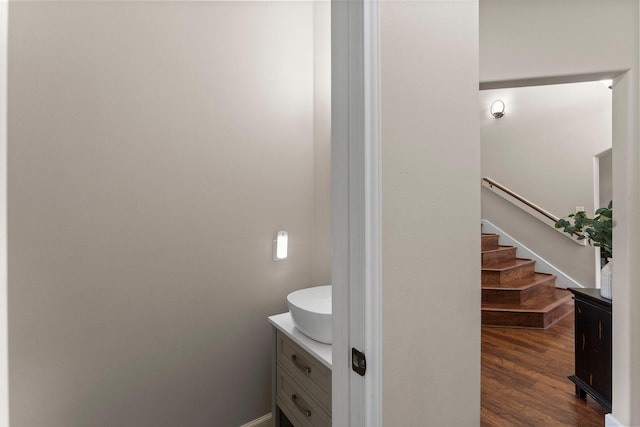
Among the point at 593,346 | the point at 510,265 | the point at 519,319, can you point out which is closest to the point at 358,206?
the point at 593,346

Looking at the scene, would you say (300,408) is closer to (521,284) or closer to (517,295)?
(517,295)

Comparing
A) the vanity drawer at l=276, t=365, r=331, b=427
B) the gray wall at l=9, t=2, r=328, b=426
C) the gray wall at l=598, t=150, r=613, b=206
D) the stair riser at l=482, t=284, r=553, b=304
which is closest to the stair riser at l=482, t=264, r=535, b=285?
the stair riser at l=482, t=284, r=553, b=304

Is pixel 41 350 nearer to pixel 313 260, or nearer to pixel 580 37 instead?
pixel 313 260

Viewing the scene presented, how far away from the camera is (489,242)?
16.9 feet

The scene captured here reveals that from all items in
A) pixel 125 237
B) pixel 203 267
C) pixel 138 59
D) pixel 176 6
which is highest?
pixel 176 6

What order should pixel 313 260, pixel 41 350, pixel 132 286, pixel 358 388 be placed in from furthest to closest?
pixel 313 260, pixel 132 286, pixel 41 350, pixel 358 388

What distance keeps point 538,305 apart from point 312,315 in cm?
372

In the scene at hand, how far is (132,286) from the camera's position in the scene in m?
1.64

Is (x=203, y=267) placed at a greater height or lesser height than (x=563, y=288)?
greater

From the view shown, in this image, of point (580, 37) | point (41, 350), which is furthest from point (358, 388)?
point (580, 37)

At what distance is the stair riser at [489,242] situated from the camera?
5.07 m

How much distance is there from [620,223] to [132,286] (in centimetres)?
250

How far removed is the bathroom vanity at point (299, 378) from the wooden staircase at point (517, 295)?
9.60 ft

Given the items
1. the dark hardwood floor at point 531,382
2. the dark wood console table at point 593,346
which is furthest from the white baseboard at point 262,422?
the dark wood console table at point 593,346
